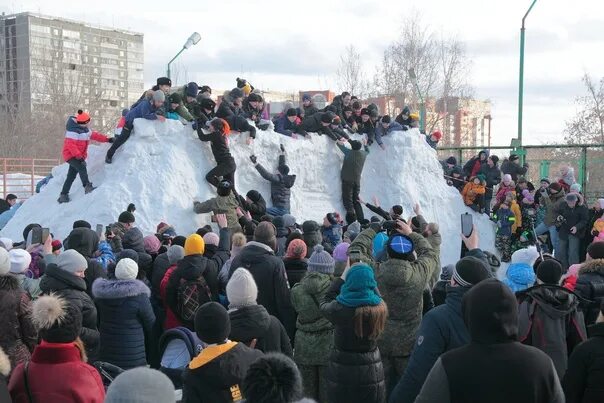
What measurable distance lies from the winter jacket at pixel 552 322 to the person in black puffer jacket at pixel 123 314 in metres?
3.13

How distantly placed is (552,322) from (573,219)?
10.4 meters

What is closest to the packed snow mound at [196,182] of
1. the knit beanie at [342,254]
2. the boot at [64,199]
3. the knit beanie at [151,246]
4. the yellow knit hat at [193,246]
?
the boot at [64,199]

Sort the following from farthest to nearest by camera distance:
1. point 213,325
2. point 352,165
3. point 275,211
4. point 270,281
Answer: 1. point 352,165
2. point 275,211
3. point 270,281
4. point 213,325

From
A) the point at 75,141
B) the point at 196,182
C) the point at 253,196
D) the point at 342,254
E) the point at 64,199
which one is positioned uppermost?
the point at 75,141

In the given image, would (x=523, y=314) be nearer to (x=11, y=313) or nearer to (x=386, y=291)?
(x=386, y=291)

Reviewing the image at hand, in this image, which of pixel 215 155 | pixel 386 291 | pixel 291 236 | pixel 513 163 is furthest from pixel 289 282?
pixel 513 163

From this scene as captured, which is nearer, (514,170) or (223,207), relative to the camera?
(223,207)

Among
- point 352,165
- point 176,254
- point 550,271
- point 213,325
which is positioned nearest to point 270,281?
point 176,254

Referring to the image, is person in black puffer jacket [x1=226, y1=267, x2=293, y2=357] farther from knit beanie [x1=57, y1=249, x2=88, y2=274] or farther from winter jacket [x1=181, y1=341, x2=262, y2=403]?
knit beanie [x1=57, y1=249, x2=88, y2=274]

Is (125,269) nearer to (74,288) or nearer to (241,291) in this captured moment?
(74,288)

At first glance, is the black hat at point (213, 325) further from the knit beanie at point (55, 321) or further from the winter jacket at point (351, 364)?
the winter jacket at point (351, 364)

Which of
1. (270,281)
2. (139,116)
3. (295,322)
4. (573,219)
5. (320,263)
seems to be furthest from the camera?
(573,219)

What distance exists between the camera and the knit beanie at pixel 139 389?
2.50m

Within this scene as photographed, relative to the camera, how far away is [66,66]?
67.6 meters
